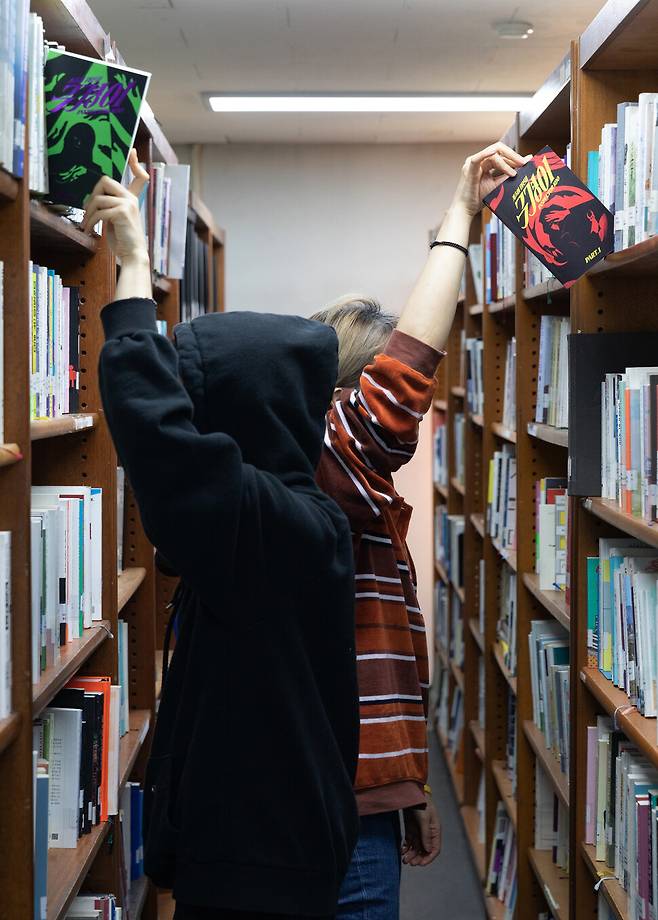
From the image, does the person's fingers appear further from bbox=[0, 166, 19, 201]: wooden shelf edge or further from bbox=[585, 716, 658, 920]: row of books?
bbox=[585, 716, 658, 920]: row of books

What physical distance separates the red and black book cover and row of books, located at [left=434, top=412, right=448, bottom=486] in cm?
318

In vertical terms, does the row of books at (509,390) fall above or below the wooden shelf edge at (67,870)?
above

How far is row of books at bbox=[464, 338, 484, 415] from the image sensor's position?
3783 mm

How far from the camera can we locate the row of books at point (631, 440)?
1.59m

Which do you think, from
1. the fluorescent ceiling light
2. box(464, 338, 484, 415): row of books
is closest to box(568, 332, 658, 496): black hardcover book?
box(464, 338, 484, 415): row of books

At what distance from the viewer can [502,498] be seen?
10.3ft

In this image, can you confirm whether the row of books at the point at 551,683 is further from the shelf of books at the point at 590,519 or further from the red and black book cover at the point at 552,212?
the red and black book cover at the point at 552,212

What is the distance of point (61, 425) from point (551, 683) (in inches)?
56.1

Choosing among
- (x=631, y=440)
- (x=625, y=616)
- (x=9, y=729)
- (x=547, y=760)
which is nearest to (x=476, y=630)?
(x=547, y=760)

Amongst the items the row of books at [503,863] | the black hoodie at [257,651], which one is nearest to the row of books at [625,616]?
the black hoodie at [257,651]

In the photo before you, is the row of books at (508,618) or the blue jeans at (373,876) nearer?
the blue jeans at (373,876)

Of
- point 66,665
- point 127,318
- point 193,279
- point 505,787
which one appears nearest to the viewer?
point 127,318

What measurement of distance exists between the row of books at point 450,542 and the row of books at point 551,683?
64.6 inches

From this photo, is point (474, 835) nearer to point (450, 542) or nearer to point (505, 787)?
point (505, 787)
